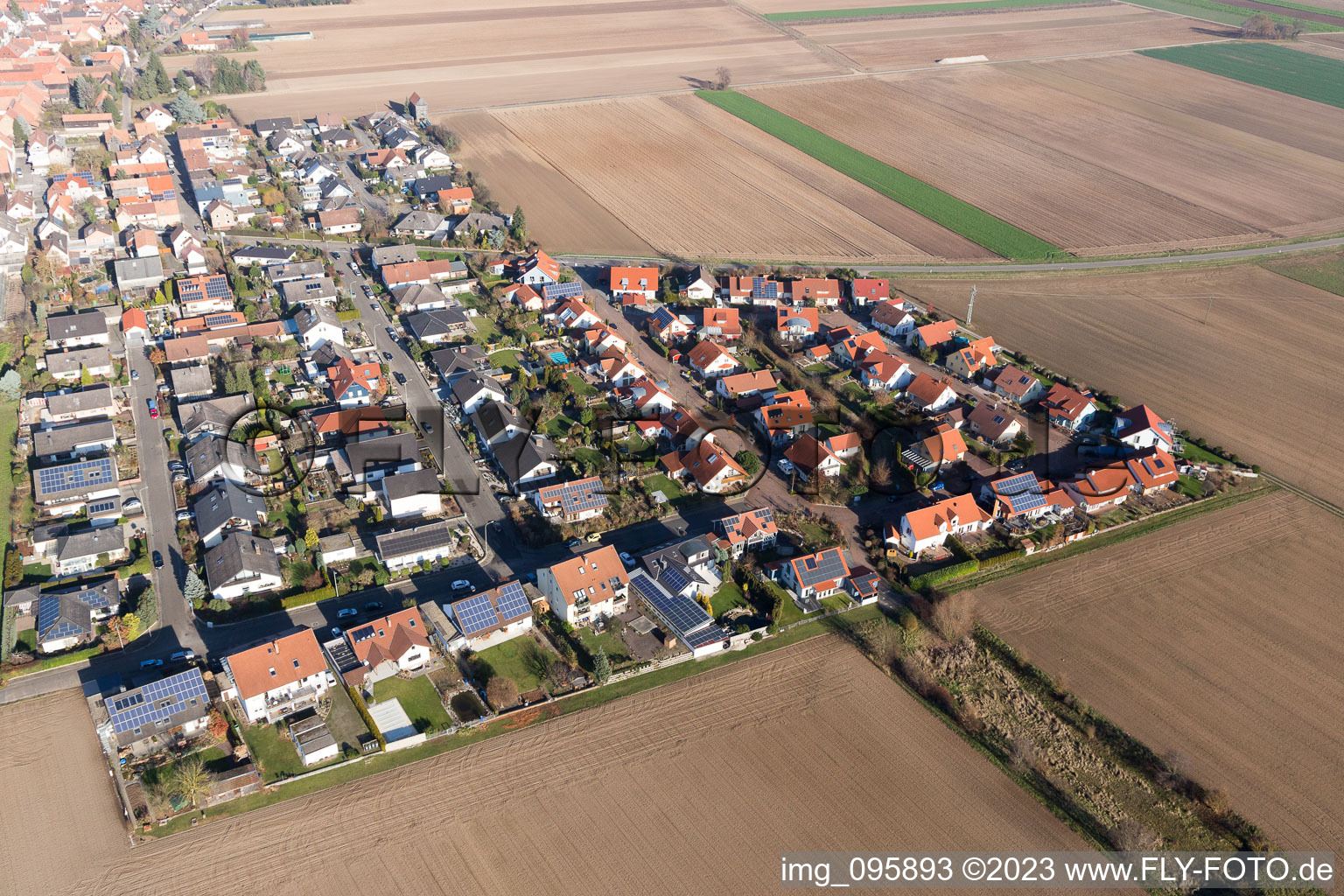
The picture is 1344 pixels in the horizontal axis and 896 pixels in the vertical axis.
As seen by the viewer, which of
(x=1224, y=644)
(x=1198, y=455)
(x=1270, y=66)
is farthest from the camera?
(x=1270, y=66)

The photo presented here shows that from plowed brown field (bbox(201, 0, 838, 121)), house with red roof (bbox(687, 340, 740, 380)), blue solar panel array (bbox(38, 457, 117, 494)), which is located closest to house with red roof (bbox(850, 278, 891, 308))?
house with red roof (bbox(687, 340, 740, 380))

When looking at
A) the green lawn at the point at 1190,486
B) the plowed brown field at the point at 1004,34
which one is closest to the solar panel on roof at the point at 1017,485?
the green lawn at the point at 1190,486

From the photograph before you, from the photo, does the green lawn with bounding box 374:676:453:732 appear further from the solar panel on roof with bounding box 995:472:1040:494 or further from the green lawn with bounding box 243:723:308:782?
the solar panel on roof with bounding box 995:472:1040:494

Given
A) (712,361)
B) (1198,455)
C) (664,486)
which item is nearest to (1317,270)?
(1198,455)

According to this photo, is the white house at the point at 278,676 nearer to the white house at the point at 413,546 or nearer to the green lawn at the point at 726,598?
the white house at the point at 413,546

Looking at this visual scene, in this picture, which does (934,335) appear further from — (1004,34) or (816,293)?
(1004,34)

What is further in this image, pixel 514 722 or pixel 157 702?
pixel 514 722

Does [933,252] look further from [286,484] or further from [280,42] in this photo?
[280,42]
